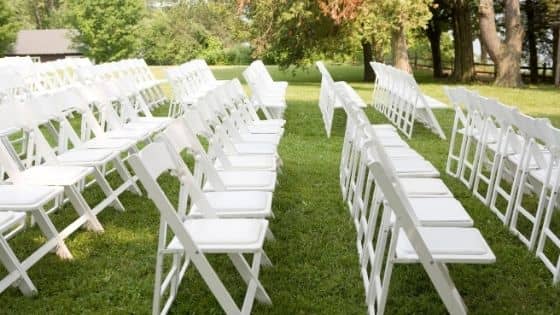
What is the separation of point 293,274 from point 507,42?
17.8 metres

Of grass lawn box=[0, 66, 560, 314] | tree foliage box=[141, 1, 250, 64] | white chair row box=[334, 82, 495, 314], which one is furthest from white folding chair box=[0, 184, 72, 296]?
tree foliage box=[141, 1, 250, 64]

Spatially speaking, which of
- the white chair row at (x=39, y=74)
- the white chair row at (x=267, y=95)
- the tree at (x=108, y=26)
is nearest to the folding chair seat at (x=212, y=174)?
the white chair row at (x=267, y=95)

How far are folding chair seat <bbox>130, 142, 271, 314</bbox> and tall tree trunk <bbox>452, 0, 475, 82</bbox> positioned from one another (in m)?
→ 21.0

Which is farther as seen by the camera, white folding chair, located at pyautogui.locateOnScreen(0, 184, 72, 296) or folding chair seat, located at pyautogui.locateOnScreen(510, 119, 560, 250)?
folding chair seat, located at pyautogui.locateOnScreen(510, 119, 560, 250)

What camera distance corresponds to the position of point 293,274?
4172mm

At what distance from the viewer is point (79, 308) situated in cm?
371

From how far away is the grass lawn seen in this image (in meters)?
3.73

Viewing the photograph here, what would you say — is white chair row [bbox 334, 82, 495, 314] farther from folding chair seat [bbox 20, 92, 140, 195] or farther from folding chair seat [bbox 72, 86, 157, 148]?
folding chair seat [bbox 72, 86, 157, 148]

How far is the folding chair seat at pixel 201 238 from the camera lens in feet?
9.71

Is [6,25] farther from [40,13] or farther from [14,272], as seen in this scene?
[14,272]

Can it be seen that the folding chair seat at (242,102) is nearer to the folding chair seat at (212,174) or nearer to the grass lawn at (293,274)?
the grass lawn at (293,274)

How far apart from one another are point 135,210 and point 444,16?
75.1 feet

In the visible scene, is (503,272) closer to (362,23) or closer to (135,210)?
(135,210)

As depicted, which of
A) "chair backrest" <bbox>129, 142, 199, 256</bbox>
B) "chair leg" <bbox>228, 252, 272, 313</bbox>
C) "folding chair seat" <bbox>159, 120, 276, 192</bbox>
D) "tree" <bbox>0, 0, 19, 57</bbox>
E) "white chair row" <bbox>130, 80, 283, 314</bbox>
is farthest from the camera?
"tree" <bbox>0, 0, 19, 57</bbox>
